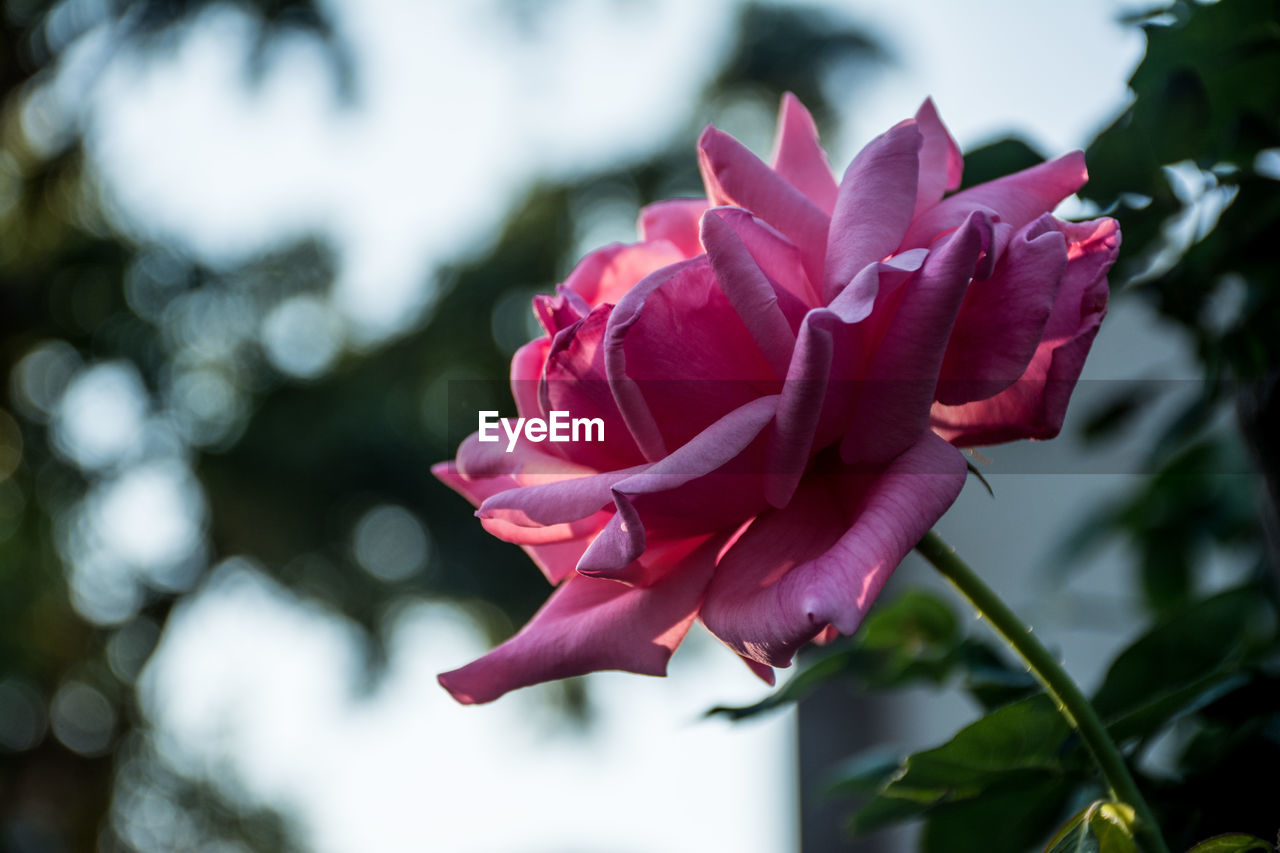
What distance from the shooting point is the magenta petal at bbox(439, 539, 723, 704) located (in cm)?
20

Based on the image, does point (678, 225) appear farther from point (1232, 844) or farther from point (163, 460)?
point (163, 460)

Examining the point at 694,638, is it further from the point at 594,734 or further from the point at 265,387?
the point at 265,387

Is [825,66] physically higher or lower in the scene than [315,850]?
higher

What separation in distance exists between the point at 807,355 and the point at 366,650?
4361 millimetres

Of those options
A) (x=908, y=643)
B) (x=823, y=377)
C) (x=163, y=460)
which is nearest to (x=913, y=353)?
(x=823, y=377)

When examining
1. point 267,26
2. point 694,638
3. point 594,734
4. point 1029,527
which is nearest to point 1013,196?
point 1029,527

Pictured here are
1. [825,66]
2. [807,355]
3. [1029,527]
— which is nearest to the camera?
[807,355]

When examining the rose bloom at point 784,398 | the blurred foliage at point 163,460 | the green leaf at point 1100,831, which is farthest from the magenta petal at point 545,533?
the blurred foliage at point 163,460

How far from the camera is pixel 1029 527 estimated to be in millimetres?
1911

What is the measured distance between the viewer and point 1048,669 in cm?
20

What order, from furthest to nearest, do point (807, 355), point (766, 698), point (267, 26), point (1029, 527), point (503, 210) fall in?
1. point (503, 210)
2. point (267, 26)
3. point (1029, 527)
4. point (766, 698)
5. point (807, 355)

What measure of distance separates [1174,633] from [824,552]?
15cm

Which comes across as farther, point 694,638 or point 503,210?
point 503,210

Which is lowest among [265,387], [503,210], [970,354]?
[265,387]
